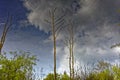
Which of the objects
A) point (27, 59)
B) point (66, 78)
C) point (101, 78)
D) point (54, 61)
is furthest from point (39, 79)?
point (54, 61)

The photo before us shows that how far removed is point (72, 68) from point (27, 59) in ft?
37.9

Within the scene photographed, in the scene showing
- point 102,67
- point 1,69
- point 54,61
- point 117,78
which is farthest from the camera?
point 102,67

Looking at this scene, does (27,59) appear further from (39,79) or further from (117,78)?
(39,79)

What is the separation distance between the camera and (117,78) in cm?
4719

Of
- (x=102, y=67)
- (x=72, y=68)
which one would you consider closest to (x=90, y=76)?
(x=102, y=67)

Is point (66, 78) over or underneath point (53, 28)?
underneath

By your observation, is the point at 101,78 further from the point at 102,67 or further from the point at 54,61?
the point at 54,61

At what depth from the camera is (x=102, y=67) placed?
230 ft

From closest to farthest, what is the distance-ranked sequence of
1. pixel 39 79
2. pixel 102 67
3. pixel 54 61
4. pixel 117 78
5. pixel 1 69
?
pixel 54 61 < pixel 1 69 < pixel 117 78 < pixel 39 79 < pixel 102 67

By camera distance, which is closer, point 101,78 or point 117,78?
point 117,78

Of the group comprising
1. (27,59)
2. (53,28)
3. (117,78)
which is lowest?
(117,78)

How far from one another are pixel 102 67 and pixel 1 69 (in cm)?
3732

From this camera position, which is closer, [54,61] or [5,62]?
[54,61]

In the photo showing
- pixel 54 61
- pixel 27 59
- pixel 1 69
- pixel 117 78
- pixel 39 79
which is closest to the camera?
pixel 54 61
